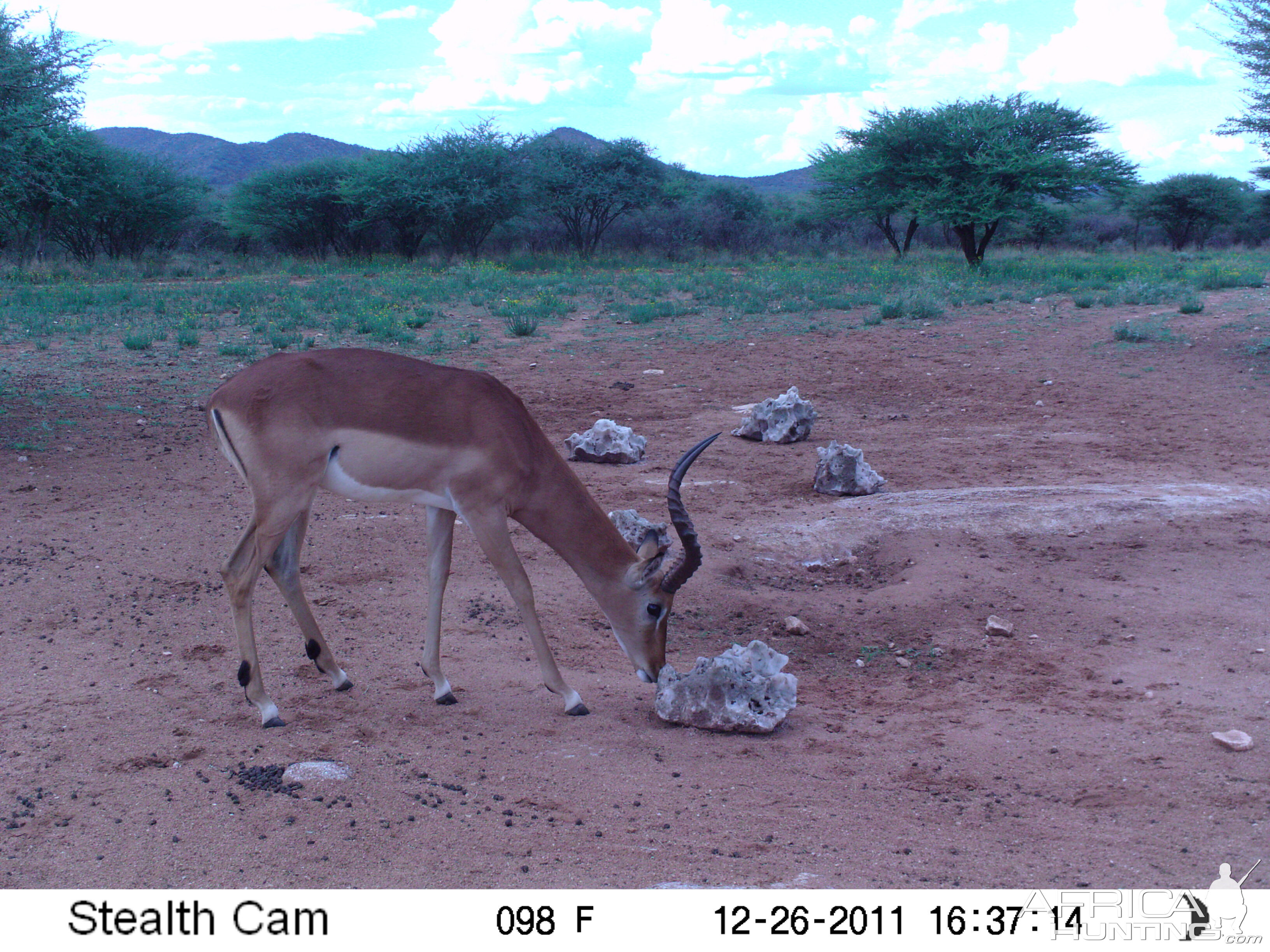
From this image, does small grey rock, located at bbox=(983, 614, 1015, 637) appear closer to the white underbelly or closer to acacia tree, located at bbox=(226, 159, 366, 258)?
the white underbelly

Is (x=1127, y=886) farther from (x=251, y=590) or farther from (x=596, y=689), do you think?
(x=251, y=590)

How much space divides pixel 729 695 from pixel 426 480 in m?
1.66

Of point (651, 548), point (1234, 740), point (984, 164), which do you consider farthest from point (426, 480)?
point (984, 164)

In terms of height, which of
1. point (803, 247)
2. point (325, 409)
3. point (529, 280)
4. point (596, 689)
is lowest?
point (596, 689)

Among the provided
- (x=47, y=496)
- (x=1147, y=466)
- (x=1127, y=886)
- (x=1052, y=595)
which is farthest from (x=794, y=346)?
(x=1127, y=886)

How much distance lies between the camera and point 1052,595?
6031 mm

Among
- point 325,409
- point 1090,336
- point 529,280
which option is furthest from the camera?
point 529,280

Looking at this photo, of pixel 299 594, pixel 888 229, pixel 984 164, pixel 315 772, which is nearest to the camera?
pixel 315 772

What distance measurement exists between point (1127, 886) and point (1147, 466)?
646 cm

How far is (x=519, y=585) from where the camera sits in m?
4.41

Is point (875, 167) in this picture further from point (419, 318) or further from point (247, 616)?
point (247, 616)

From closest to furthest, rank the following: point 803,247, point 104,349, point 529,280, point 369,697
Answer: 1. point 369,697
2. point 104,349
3. point 529,280
4. point 803,247

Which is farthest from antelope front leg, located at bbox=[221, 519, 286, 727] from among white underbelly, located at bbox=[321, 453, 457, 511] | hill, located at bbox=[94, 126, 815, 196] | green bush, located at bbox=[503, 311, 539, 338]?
hill, located at bbox=[94, 126, 815, 196]

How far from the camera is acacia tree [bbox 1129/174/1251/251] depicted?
148ft
